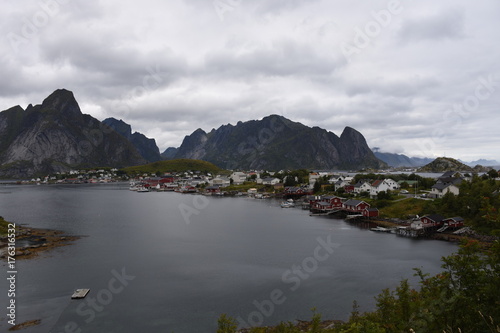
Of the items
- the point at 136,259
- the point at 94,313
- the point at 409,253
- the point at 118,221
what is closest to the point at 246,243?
the point at 136,259

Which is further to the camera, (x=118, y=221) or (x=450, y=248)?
(x=118, y=221)

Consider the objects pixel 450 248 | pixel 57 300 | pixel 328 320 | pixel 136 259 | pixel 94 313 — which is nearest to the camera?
pixel 328 320

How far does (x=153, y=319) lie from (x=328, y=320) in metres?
9.47

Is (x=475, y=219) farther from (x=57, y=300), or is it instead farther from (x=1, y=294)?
(x=1, y=294)

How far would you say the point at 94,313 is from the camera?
1872 cm

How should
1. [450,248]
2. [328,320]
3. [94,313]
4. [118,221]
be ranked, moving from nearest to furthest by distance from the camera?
[328,320] < [94,313] < [450,248] < [118,221]

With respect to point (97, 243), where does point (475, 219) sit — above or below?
above
